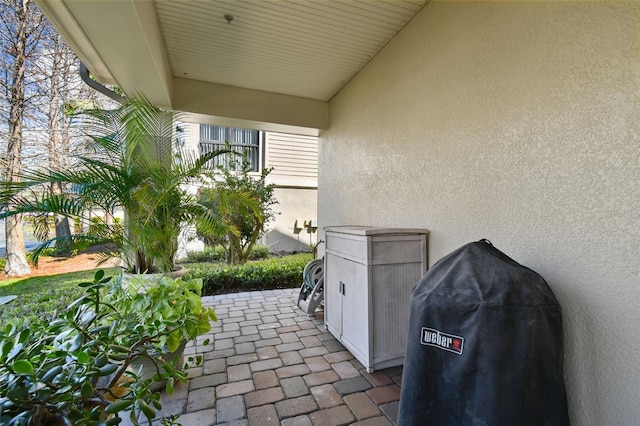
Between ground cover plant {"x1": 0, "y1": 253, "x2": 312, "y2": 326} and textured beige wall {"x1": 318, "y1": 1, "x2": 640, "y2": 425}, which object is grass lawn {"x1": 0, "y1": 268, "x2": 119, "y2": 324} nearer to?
ground cover plant {"x1": 0, "y1": 253, "x2": 312, "y2": 326}

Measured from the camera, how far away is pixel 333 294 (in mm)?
3090

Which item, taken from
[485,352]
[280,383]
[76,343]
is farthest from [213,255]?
[485,352]

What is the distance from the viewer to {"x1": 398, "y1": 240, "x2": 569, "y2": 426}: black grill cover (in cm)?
124

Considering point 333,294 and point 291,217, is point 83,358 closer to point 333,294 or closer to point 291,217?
point 333,294

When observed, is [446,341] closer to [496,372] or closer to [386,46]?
[496,372]

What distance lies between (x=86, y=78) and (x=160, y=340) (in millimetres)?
3299

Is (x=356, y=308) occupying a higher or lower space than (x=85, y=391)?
lower

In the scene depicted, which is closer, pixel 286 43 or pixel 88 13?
pixel 88 13

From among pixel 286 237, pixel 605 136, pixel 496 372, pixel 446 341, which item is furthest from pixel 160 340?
pixel 286 237

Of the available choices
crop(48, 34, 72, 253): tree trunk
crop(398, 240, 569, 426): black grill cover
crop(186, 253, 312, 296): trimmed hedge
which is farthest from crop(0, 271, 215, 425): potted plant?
crop(48, 34, 72, 253): tree trunk

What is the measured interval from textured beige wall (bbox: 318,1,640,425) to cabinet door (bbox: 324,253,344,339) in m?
0.93

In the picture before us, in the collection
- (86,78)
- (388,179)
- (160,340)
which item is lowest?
(160,340)

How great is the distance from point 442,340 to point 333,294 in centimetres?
179

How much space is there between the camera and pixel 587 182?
1.45 meters
